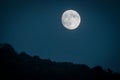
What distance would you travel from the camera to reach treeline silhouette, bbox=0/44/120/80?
55.1 m

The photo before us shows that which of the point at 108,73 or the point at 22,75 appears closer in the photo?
→ the point at 22,75

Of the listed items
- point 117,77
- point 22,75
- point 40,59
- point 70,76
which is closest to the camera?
point 22,75

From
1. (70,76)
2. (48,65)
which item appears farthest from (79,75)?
(48,65)

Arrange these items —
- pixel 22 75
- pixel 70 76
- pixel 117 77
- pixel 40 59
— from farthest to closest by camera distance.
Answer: pixel 117 77 < pixel 40 59 < pixel 70 76 < pixel 22 75

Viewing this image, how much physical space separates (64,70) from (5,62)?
51.5 ft

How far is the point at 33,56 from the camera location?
6550 centimetres

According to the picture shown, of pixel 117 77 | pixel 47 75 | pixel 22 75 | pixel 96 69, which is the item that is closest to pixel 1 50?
pixel 22 75

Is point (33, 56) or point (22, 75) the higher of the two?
point (33, 56)

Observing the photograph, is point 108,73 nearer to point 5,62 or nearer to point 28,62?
point 28,62

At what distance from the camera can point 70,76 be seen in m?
59.2

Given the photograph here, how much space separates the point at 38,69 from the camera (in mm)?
57375

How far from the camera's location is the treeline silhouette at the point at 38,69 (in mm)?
55056

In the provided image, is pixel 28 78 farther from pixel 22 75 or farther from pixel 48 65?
pixel 48 65

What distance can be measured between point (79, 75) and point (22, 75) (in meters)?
16.0
